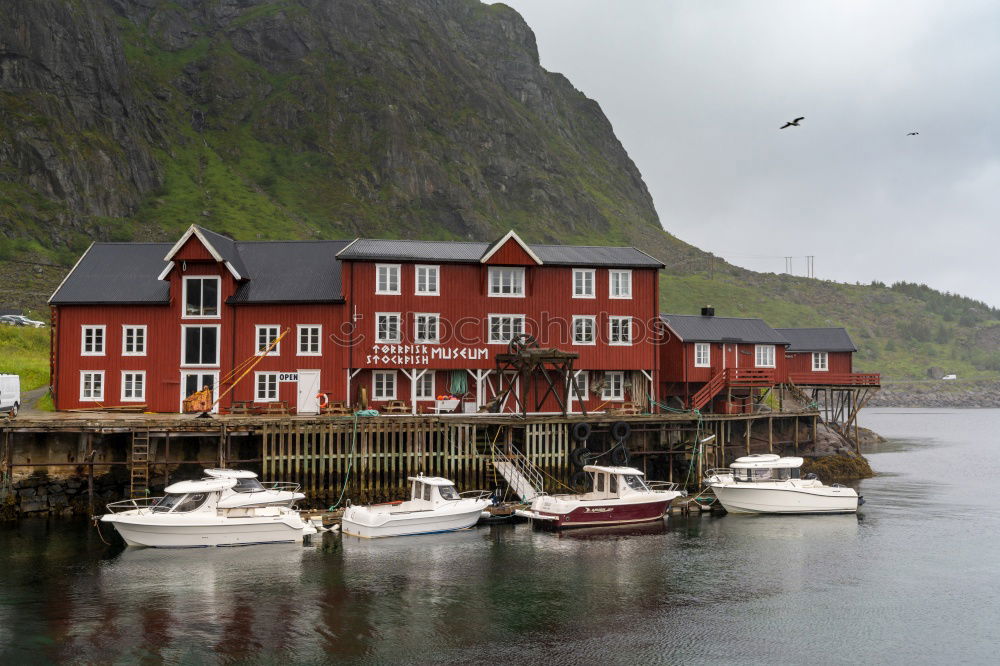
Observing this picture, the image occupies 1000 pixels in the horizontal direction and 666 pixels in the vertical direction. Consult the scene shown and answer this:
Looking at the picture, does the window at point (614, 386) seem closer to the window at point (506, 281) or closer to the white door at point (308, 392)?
the window at point (506, 281)

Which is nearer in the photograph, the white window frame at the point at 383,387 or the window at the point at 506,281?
the white window frame at the point at 383,387

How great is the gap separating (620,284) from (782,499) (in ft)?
53.7

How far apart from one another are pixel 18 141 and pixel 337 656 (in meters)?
131

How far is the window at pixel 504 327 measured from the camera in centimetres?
5125

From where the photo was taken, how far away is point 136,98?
163 m

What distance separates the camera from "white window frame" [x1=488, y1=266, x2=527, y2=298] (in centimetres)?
5153

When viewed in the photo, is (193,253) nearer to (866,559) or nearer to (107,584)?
(107,584)

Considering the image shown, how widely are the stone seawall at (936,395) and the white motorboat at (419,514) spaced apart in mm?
162759

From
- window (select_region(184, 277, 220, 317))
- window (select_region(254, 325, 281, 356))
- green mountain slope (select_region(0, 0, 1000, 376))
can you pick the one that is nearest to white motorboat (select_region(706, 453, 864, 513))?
window (select_region(254, 325, 281, 356))

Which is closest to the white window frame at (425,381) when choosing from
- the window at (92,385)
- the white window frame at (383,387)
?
the white window frame at (383,387)

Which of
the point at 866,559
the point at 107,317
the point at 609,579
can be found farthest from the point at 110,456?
the point at 866,559

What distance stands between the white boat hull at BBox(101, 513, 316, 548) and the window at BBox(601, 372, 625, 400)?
23.0 meters

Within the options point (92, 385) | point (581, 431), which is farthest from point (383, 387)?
point (92, 385)

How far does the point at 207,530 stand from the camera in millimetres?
→ 34969
